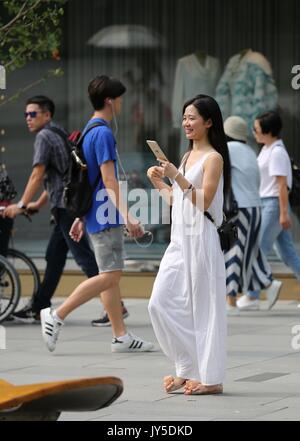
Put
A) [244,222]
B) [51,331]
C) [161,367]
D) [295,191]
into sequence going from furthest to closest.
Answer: [295,191] < [244,222] < [51,331] < [161,367]

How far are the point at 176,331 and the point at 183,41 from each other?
7.35 meters

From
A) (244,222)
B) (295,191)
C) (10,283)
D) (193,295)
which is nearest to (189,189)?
(193,295)

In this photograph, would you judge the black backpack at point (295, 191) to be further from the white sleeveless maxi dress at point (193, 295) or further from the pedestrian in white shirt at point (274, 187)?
the white sleeveless maxi dress at point (193, 295)

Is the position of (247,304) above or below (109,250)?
below

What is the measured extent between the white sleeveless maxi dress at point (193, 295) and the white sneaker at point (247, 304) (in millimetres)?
4840

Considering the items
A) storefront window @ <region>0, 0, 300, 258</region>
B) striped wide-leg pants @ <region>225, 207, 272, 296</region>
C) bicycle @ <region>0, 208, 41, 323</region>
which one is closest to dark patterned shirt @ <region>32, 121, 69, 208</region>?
bicycle @ <region>0, 208, 41, 323</region>

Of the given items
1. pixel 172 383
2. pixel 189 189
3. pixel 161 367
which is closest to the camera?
pixel 189 189

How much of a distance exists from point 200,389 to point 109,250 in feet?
7.19

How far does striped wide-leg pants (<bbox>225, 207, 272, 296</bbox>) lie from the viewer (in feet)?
40.8

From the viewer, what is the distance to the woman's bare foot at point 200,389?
7.98 meters

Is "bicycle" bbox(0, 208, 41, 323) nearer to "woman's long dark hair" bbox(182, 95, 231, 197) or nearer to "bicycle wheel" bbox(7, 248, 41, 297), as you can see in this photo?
"bicycle wheel" bbox(7, 248, 41, 297)

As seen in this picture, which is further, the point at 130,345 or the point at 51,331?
the point at 130,345

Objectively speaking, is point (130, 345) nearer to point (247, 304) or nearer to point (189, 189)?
point (189, 189)

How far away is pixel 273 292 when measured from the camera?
42.1ft
